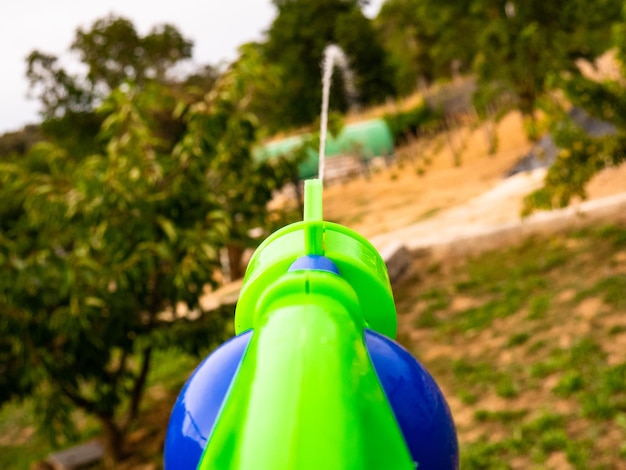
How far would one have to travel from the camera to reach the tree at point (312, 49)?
92.4ft

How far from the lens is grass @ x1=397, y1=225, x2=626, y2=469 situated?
11.8ft

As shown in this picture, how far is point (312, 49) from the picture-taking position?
29297 millimetres

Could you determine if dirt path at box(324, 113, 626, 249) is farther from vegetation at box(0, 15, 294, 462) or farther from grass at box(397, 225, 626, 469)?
vegetation at box(0, 15, 294, 462)

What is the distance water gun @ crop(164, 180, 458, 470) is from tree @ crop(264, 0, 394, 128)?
26.6 meters

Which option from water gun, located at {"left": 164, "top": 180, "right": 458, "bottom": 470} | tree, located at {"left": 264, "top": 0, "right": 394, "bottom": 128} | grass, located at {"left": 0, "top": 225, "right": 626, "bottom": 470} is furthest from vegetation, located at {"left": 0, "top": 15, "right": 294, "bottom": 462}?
tree, located at {"left": 264, "top": 0, "right": 394, "bottom": 128}

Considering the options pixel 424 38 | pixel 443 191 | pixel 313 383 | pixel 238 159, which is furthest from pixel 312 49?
pixel 313 383

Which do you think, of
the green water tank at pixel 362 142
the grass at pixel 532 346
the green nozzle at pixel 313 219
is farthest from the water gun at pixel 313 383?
the green water tank at pixel 362 142

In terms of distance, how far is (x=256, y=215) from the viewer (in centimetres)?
443

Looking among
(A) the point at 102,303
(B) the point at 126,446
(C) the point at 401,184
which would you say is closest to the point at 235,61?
(A) the point at 102,303

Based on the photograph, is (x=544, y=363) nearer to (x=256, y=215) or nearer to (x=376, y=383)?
(x=256, y=215)

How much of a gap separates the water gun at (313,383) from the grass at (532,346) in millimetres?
3156

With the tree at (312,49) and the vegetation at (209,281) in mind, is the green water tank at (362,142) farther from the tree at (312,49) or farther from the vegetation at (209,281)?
the vegetation at (209,281)

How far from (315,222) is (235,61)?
3.96 meters

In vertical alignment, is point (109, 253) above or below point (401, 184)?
above
